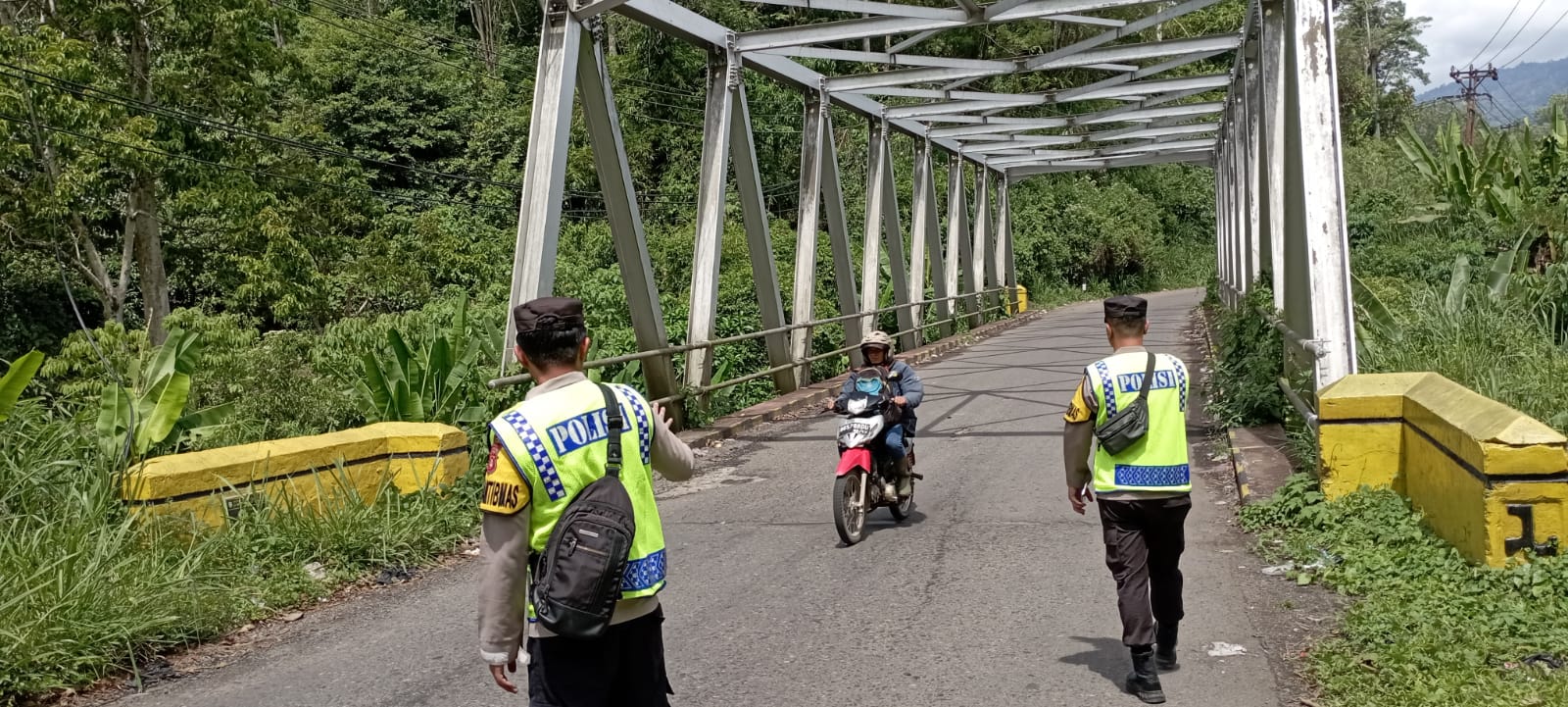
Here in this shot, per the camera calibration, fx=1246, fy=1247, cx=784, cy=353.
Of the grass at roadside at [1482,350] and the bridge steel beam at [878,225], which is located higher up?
the bridge steel beam at [878,225]

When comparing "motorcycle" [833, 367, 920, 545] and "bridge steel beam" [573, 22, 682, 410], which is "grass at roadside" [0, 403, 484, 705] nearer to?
"motorcycle" [833, 367, 920, 545]

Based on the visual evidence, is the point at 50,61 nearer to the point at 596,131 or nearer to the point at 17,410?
the point at 596,131

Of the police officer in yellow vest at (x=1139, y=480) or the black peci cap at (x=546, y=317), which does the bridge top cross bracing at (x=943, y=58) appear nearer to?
the police officer in yellow vest at (x=1139, y=480)

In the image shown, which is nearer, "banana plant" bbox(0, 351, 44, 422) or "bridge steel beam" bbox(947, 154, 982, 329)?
"banana plant" bbox(0, 351, 44, 422)

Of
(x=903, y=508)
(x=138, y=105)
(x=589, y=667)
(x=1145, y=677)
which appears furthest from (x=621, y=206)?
(x=138, y=105)

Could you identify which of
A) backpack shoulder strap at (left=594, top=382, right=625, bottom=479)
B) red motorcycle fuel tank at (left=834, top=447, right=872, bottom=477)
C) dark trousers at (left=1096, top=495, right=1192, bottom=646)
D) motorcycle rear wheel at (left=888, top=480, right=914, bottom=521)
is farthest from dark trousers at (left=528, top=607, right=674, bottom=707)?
motorcycle rear wheel at (left=888, top=480, right=914, bottom=521)

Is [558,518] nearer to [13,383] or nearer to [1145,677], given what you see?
[1145,677]

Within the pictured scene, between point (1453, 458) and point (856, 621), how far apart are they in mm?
2766

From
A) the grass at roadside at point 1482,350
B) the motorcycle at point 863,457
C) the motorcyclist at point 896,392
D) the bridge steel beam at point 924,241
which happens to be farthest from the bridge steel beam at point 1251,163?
the motorcycle at point 863,457

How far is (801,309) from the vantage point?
16375mm

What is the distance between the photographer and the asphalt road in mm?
4754

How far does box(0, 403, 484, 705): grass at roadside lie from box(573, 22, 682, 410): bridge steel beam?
3.99 metres

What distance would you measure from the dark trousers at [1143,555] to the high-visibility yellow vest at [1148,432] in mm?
75

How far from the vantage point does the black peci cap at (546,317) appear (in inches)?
116
